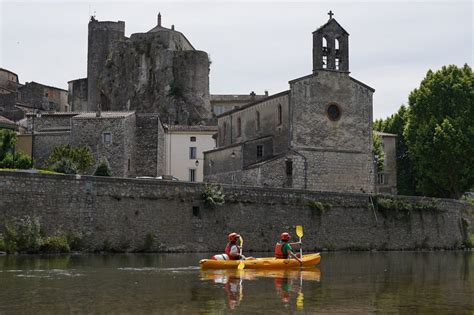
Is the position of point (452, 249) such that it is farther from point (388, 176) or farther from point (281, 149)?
point (388, 176)

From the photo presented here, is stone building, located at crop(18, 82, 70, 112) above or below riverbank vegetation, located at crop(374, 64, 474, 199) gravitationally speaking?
above

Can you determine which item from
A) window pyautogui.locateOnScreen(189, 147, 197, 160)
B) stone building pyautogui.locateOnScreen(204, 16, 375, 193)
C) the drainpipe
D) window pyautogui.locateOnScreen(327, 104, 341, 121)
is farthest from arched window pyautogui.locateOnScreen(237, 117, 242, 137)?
window pyautogui.locateOnScreen(189, 147, 197, 160)

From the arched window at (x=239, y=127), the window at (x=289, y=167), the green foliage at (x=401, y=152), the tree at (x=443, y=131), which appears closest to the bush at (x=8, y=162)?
the arched window at (x=239, y=127)

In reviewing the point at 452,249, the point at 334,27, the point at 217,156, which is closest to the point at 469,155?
the point at 452,249

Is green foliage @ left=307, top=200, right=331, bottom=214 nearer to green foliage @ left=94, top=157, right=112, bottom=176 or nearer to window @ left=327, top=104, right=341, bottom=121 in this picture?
window @ left=327, top=104, right=341, bottom=121

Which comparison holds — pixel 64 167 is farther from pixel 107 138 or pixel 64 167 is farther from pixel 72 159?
pixel 107 138

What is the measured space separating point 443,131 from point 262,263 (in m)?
30.9

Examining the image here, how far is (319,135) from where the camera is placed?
52219mm

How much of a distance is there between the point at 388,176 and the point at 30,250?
42.1 meters

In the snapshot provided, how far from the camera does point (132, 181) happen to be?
123 ft

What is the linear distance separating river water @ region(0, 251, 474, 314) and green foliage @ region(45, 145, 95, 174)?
18.8 metres

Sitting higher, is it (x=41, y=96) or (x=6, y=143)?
(x=41, y=96)

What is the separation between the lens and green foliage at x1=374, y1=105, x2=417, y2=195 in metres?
67.1

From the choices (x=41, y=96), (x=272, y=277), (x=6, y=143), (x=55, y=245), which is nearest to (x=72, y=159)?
(x=6, y=143)
